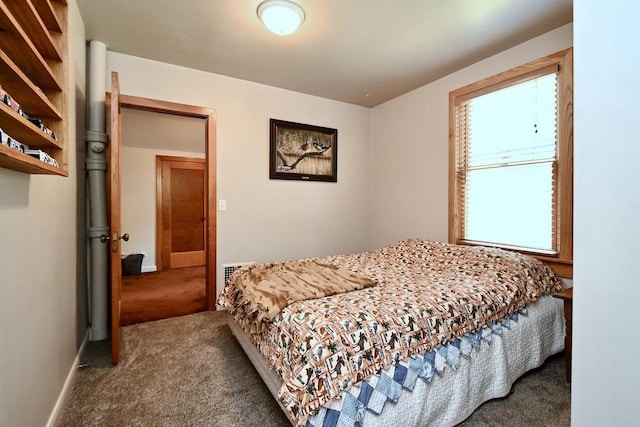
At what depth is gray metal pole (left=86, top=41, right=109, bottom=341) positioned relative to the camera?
2332 millimetres

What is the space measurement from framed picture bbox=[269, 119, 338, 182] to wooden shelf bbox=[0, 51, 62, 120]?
7.53 ft

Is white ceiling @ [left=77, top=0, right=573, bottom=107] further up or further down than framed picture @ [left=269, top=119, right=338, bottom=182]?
further up

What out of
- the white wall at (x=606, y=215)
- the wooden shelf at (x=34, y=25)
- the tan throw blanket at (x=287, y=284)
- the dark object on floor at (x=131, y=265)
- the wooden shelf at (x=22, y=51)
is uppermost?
the wooden shelf at (x=34, y=25)

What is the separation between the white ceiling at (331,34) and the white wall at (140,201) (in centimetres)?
266

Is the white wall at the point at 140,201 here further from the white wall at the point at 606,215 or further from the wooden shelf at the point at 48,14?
the white wall at the point at 606,215

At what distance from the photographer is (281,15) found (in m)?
1.94

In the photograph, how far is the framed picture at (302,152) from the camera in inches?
135

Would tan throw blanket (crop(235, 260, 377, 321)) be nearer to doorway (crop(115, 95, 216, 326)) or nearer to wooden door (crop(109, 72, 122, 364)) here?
wooden door (crop(109, 72, 122, 364))

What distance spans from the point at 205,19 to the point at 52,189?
1.57 m

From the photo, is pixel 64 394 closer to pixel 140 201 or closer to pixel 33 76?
pixel 33 76

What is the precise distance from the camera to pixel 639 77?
0.61 meters

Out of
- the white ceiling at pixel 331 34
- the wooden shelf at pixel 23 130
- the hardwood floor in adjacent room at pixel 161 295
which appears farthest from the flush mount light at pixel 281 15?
the hardwood floor in adjacent room at pixel 161 295

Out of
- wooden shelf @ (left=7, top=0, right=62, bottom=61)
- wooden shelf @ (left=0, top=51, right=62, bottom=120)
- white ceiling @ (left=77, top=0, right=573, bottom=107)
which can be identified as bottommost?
wooden shelf @ (left=0, top=51, right=62, bottom=120)

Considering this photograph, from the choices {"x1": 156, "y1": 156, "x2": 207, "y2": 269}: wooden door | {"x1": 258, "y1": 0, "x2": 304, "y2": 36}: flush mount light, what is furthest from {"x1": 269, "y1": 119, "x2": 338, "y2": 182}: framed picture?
{"x1": 156, "y1": 156, "x2": 207, "y2": 269}: wooden door
